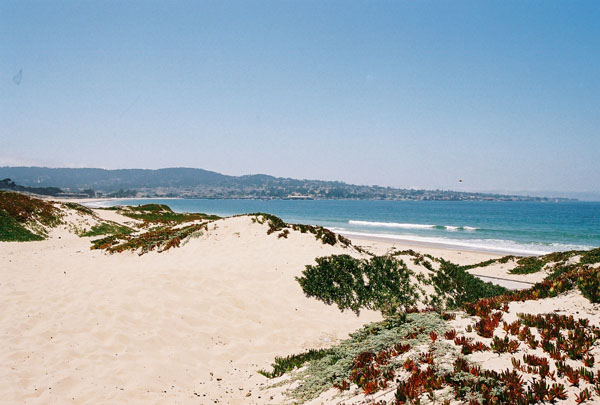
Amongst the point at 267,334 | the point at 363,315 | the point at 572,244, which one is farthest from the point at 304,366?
the point at 572,244

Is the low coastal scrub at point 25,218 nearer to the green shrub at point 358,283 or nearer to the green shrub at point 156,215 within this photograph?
the green shrub at point 156,215

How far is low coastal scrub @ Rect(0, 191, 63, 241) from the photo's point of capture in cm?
2595

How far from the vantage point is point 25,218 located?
94.5 ft

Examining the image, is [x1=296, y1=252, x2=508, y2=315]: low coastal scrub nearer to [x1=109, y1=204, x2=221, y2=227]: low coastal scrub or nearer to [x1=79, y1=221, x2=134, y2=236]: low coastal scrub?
[x1=79, y1=221, x2=134, y2=236]: low coastal scrub

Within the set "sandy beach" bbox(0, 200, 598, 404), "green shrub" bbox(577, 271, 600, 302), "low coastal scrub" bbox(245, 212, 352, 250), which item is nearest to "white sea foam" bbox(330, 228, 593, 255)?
"low coastal scrub" bbox(245, 212, 352, 250)

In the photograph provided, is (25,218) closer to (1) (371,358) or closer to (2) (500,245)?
(1) (371,358)

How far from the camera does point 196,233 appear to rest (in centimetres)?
1831

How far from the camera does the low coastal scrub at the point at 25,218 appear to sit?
2595cm

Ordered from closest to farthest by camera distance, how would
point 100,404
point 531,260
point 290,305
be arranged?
point 100,404, point 290,305, point 531,260

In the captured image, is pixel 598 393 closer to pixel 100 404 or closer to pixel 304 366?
pixel 304 366

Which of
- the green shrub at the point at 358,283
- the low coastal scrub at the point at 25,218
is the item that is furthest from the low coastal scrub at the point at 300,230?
the low coastal scrub at the point at 25,218

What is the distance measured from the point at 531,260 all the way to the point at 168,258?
2831 cm

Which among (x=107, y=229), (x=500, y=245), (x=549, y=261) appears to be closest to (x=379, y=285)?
(x=549, y=261)

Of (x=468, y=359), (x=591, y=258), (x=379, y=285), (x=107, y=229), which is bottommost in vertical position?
(x=107, y=229)
